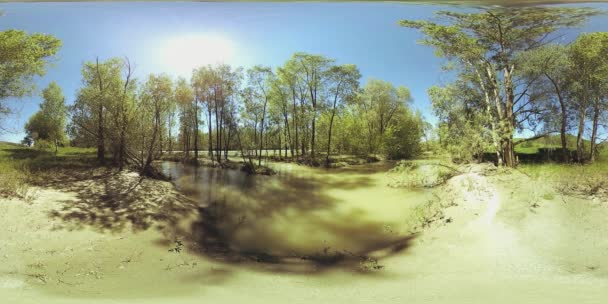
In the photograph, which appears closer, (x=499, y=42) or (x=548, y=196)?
(x=548, y=196)

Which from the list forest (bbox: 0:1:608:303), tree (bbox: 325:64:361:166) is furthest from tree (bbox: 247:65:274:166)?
tree (bbox: 325:64:361:166)

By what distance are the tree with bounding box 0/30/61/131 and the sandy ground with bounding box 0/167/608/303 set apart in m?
0.71

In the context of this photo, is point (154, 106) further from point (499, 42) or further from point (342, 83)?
point (499, 42)

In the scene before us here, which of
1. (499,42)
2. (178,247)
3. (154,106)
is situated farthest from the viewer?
(499,42)

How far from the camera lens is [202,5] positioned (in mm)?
2525

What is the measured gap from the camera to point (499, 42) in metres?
2.56

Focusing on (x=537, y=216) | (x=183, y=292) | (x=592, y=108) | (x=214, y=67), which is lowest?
(x=183, y=292)

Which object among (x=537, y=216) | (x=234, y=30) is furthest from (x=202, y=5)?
(x=537, y=216)

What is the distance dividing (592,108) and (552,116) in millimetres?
274

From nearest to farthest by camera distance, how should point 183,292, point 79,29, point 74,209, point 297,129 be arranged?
point 183,292 < point 74,209 < point 297,129 < point 79,29

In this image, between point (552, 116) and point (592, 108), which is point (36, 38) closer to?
point (552, 116)

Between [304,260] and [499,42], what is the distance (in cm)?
215

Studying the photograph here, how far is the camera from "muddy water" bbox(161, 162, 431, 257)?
7.26ft

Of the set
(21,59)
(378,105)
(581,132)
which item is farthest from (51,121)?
(581,132)
